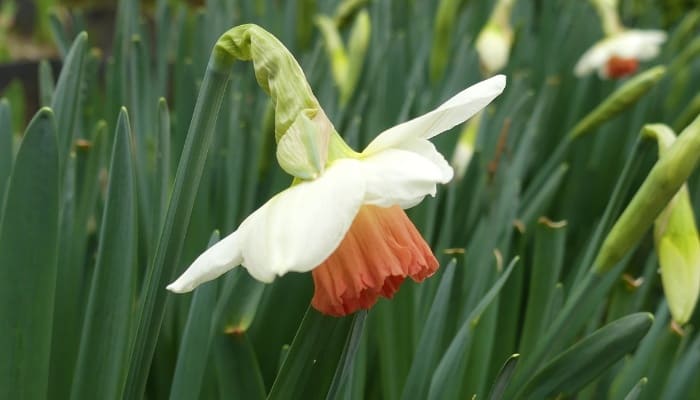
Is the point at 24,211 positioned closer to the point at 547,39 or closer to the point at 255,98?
the point at 255,98

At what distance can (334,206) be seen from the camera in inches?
14.9

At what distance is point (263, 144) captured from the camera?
103 centimetres

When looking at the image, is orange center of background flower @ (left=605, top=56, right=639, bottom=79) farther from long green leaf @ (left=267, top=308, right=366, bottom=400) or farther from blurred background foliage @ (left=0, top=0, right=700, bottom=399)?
long green leaf @ (left=267, top=308, right=366, bottom=400)

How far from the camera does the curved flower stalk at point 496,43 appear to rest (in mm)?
1462

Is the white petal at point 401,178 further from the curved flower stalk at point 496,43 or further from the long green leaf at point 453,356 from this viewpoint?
the curved flower stalk at point 496,43

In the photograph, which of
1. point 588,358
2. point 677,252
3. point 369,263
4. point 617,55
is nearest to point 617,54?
point 617,55

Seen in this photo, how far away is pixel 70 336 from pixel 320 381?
0.85 feet

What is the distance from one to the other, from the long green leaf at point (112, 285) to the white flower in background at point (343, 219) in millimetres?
170

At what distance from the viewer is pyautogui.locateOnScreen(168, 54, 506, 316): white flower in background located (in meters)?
0.38

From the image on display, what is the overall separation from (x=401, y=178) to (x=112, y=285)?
0.27 m

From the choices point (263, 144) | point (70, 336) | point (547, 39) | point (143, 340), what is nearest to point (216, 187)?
point (263, 144)

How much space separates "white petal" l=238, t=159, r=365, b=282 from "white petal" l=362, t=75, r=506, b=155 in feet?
0.10

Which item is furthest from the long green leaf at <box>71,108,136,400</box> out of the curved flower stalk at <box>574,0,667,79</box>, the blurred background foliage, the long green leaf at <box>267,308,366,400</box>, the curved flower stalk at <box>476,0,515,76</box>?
the curved flower stalk at <box>574,0,667,79</box>

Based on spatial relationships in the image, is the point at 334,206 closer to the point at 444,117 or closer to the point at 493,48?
the point at 444,117
